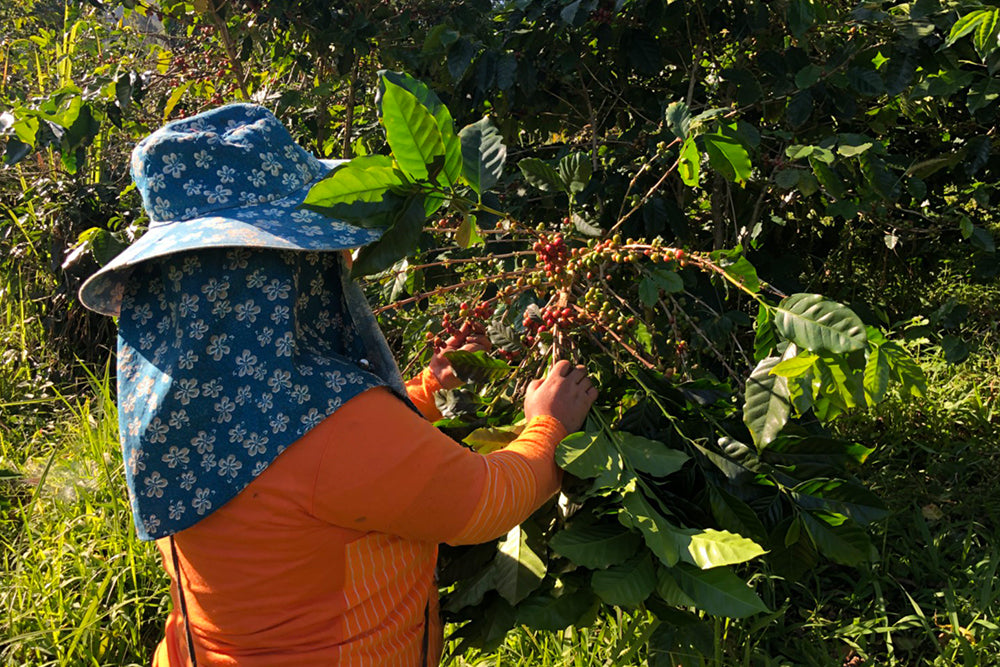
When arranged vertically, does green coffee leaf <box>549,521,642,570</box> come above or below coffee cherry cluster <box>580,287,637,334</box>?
below

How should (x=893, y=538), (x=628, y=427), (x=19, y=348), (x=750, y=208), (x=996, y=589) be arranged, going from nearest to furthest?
1. (x=628, y=427)
2. (x=996, y=589)
3. (x=893, y=538)
4. (x=750, y=208)
5. (x=19, y=348)

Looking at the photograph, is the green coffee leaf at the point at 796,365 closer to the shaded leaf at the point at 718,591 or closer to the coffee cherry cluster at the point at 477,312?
the shaded leaf at the point at 718,591

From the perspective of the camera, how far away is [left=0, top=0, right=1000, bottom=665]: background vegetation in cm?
150

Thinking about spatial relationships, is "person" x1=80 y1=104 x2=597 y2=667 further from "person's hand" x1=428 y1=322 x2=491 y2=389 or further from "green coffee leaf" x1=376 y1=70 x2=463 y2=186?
"person's hand" x1=428 y1=322 x2=491 y2=389

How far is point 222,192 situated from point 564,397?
654mm

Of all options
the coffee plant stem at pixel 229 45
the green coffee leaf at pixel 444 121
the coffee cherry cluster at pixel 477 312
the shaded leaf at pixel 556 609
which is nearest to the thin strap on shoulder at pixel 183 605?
the shaded leaf at pixel 556 609

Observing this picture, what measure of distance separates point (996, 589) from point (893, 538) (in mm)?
337

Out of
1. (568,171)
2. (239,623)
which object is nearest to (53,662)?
(239,623)

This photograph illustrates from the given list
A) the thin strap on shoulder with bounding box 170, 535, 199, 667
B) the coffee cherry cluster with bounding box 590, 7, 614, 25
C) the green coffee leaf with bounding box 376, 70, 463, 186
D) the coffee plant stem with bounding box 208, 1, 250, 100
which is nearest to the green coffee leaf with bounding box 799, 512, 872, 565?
the green coffee leaf with bounding box 376, 70, 463, 186

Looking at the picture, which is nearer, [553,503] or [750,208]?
[553,503]

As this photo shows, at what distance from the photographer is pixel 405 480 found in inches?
50.3

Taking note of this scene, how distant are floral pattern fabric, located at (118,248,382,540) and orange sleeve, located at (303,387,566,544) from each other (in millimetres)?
50

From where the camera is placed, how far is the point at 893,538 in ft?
8.15

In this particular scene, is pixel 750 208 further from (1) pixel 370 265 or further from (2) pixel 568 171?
(1) pixel 370 265
